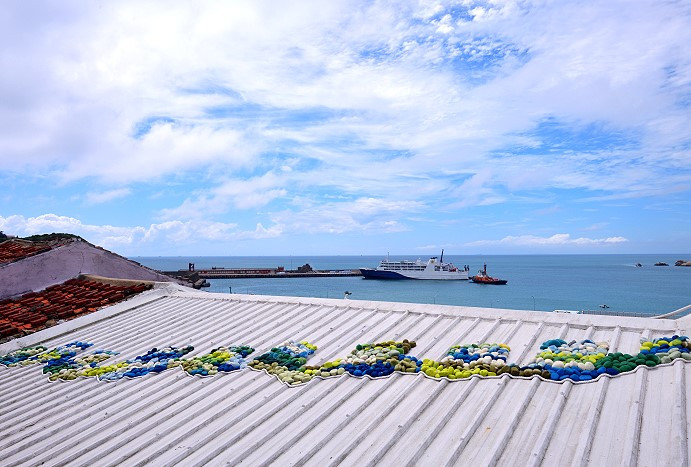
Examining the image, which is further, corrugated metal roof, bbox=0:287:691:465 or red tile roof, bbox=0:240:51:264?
red tile roof, bbox=0:240:51:264

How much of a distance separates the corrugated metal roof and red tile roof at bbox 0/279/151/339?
298 centimetres

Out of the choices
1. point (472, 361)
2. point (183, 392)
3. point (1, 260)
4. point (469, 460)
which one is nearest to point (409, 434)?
point (469, 460)

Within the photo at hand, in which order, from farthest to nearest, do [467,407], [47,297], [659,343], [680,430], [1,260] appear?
1. [1,260]
2. [47,297]
3. [659,343]
4. [467,407]
5. [680,430]

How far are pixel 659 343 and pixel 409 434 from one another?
3102 mm

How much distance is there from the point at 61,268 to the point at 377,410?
1358 cm

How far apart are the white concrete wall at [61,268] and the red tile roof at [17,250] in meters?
0.39

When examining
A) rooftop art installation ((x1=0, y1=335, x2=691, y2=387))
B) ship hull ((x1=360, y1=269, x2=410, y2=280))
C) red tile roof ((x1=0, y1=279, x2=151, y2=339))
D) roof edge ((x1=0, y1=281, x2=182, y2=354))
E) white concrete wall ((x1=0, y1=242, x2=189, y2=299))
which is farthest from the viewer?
ship hull ((x1=360, y1=269, x2=410, y2=280))

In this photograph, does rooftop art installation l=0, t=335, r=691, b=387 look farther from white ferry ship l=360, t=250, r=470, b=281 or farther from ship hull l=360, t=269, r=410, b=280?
ship hull l=360, t=269, r=410, b=280

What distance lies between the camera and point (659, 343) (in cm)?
557

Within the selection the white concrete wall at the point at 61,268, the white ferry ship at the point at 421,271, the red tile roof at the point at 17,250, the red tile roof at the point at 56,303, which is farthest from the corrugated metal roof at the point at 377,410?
the white ferry ship at the point at 421,271

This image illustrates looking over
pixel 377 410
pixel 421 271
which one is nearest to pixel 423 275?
pixel 421 271

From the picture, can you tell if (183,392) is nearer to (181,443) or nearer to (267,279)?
(181,443)

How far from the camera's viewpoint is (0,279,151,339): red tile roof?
11.3m

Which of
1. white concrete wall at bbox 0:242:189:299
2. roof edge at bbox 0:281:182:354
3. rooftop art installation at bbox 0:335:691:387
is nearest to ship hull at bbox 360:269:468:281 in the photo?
white concrete wall at bbox 0:242:189:299
